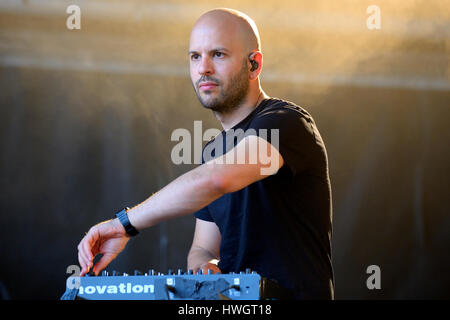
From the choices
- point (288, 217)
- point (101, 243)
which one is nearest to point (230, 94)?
point (288, 217)

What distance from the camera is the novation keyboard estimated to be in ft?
4.12

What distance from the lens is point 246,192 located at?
180 centimetres

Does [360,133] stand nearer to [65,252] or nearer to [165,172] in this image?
[165,172]

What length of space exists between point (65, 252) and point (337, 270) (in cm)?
180

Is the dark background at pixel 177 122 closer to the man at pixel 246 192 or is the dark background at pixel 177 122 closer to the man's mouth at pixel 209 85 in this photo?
the man at pixel 246 192

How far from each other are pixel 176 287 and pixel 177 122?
2.35 metres

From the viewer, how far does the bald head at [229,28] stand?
198 cm

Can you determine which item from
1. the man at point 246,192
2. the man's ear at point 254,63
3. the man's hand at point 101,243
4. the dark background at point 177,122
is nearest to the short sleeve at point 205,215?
the man at point 246,192

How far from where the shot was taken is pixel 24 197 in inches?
132

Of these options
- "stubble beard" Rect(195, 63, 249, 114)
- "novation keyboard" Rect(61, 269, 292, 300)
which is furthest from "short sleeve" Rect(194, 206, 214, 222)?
"novation keyboard" Rect(61, 269, 292, 300)

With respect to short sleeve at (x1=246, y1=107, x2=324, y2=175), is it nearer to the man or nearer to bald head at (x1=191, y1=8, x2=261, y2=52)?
the man

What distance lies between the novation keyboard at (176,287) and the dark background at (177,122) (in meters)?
2.07

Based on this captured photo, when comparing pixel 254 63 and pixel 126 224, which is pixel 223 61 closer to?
pixel 254 63
